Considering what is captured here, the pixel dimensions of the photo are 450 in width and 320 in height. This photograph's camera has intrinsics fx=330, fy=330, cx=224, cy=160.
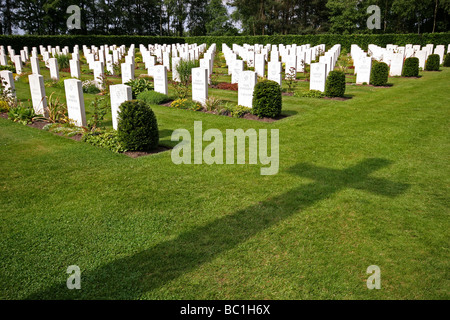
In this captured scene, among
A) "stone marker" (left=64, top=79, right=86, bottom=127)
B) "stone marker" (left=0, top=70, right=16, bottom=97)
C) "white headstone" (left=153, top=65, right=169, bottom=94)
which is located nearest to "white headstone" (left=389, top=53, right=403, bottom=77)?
"white headstone" (left=153, top=65, right=169, bottom=94)

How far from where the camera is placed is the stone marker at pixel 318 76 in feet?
45.1

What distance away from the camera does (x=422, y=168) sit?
244 inches

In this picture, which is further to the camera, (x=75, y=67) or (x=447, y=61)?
(x=447, y=61)

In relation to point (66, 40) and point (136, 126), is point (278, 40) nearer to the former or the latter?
point (66, 40)

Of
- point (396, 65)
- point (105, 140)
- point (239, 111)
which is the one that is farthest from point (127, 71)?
point (396, 65)

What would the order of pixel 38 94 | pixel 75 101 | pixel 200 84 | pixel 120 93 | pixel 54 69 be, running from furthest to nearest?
pixel 54 69 → pixel 200 84 → pixel 38 94 → pixel 75 101 → pixel 120 93

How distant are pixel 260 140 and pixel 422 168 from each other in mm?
3431

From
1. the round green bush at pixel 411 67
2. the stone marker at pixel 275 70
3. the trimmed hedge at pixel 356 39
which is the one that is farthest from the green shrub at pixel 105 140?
the trimmed hedge at pixel 356 39

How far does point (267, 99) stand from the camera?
394 inches

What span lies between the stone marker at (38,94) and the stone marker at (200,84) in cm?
474

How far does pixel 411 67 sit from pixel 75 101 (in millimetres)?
18183

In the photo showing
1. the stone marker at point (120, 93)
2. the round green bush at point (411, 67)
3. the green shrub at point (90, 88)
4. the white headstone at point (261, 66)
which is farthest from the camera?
the round green bush at point (411, 67)

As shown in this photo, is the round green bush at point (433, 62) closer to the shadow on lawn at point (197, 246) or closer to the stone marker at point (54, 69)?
the shadow on lawn at point (197, 246)
